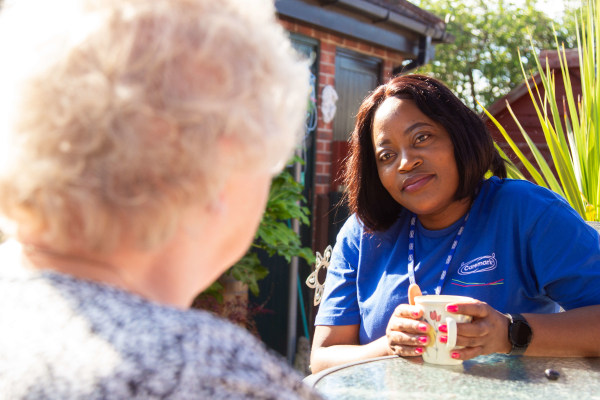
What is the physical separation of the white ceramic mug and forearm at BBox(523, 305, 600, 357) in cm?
23

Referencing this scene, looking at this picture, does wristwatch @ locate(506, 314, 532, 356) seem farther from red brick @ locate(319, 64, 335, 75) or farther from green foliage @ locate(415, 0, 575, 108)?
green foliage @ locate(415, 0, 575, 108)

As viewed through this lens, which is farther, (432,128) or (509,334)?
(432,128)

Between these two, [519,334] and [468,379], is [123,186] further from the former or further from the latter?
[519,334]

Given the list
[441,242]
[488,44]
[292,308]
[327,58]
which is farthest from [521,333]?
[488,44]

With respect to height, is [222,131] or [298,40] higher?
[298,40]

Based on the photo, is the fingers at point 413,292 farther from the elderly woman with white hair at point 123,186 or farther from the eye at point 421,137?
the elderly woman with white hair at point 123,186

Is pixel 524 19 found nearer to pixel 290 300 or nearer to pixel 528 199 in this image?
pixel 290 300

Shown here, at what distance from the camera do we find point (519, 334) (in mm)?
1636

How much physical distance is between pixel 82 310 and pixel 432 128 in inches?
60.9

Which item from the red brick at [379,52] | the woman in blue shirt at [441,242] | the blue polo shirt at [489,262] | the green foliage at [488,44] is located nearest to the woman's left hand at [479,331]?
the woman in blue shirt at [441,242]

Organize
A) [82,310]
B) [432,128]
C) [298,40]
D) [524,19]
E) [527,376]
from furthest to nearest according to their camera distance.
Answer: [524,19], [298,40], [432,128], [527,376], [82,310]

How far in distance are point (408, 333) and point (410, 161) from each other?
64 cm

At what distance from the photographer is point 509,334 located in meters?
1.62

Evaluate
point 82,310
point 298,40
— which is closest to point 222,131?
point 82,310
